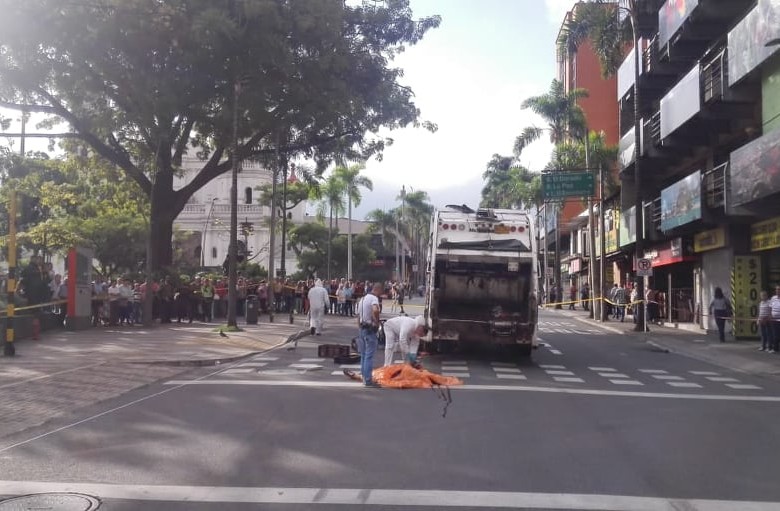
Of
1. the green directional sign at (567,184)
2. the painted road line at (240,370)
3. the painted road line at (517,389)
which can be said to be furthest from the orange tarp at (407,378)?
the green directional sign at (567,184)

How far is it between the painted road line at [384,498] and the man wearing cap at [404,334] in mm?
7655

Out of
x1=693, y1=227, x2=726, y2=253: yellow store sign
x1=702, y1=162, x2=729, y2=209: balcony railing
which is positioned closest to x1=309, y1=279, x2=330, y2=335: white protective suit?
x1=702, y1=162, x2=729, y2=209: balcony railing

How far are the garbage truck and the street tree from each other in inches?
367

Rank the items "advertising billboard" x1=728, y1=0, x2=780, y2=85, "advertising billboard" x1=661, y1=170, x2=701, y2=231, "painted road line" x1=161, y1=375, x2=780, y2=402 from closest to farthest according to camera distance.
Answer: "painted road line" x1=161, y1=375, x2=780, y2=402 < "advertising billboard" x1=728, y1=0, x2=780, y2=85 < "advertising billboard" x1=661, y1=170, x2=701, y2=231

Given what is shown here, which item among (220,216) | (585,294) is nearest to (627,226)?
(585,294)

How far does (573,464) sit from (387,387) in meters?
5.62

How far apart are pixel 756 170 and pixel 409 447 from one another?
1607 cm

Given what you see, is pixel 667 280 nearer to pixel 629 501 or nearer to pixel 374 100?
pixel 374 100

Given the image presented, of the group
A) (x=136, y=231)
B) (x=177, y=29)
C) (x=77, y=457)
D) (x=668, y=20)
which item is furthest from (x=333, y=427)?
(x=136, y=231)

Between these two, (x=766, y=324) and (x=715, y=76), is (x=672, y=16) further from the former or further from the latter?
(x=766, y=324)

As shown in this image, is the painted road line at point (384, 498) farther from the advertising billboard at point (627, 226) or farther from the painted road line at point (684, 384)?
the advertising billboard at point (627, 226)

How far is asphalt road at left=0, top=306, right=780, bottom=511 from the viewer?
275 inches

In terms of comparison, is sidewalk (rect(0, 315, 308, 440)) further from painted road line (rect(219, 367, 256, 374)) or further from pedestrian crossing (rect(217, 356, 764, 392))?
pedestrian crossing (rect(217, 356, 764, 392))

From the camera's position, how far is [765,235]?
2466 cm
